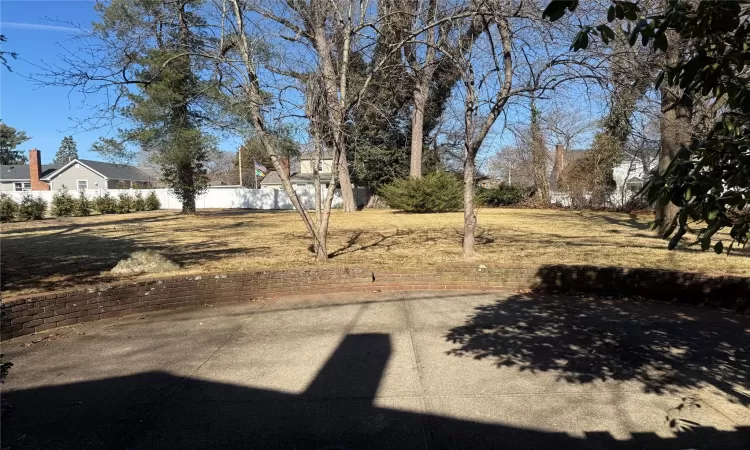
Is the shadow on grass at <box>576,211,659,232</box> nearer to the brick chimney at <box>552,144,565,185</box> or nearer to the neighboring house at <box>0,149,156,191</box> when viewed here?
the brick chimney at <box>552,144,565,185</box>

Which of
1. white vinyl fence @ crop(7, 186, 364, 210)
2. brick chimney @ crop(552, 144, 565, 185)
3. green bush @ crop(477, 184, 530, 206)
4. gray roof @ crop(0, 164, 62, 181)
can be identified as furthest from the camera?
gray roof @ crop(0, 164, 62, 181)

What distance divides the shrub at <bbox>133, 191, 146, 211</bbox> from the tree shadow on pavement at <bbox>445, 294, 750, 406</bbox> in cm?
3387

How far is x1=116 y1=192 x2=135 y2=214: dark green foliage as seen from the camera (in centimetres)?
3243

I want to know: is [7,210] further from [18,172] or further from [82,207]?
[18,172]

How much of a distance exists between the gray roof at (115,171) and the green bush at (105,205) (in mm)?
19736

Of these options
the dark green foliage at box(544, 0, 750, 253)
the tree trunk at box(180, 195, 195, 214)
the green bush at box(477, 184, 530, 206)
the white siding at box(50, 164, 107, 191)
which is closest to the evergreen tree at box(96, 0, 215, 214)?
the tree trunk at box(180, 195, 195, 214)

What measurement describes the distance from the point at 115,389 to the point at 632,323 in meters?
5.41

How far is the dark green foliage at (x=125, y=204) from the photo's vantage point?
32.4 m

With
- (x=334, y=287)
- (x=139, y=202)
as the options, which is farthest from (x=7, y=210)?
(x=334, y=287)

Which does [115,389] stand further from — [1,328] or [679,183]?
[679,183]

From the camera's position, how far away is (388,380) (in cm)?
391

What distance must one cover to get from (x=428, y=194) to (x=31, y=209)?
21859 millimetres

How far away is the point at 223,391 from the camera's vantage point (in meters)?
3.72

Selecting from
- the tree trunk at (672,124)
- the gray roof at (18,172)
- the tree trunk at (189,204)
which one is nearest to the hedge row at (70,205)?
the tree trunk at (189,204)
